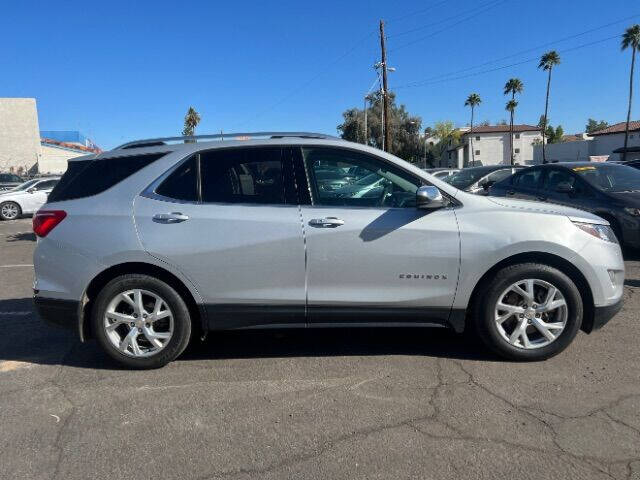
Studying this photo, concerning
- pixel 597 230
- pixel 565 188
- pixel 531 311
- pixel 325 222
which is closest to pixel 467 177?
pixel 565 188

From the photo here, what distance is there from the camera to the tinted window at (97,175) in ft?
13.3

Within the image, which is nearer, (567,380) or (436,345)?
(567,380)

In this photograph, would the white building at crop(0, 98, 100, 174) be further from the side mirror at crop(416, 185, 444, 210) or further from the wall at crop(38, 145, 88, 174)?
the side mirror at crop(416, 185, 444, 210)

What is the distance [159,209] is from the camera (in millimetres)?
3891

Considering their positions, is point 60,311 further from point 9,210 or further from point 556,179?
point 9,210

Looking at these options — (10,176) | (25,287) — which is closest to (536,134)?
(10,176)

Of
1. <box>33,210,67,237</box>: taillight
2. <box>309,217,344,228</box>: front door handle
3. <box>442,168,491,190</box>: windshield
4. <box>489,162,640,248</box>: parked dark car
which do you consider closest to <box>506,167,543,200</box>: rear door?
<box>489,162,640,248</box>: parked dark car

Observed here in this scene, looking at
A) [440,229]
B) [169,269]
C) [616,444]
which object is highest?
[440,229]

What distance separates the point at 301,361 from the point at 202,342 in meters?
1.04

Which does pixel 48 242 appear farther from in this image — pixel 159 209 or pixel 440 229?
pixel 440 229

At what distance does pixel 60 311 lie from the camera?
12.9 ft

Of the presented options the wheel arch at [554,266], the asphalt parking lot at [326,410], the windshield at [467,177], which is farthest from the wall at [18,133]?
the wheel arch at [554,266]

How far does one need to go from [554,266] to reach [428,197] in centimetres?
116

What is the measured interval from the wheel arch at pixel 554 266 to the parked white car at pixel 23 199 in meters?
17.2
